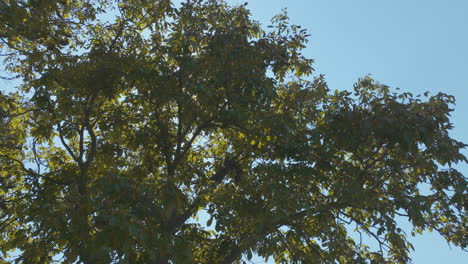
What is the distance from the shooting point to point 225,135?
12211mm

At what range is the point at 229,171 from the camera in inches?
444

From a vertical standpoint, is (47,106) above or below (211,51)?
below

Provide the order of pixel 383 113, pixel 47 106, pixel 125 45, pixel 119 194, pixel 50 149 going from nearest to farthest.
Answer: pixel 119 194, pixel 383 113, pixel 47 106, pixel 125 45, pixel 50 149

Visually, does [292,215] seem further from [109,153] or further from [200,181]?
[109,153]

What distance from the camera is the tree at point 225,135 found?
887 centimetres

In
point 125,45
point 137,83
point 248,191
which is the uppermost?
point 125,45

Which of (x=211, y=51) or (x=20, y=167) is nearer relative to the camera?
(x=211, y=51)

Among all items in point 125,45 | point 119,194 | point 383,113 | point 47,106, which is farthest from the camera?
point 125,45

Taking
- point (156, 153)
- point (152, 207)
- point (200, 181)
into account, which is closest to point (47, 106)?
point (156, 153)

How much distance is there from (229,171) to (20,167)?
4704 millimetres

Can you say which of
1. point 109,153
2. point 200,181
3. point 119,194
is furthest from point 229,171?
point 119,194

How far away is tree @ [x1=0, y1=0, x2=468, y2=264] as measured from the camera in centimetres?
887

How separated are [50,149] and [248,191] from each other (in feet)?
17.2

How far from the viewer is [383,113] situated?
9.18m
